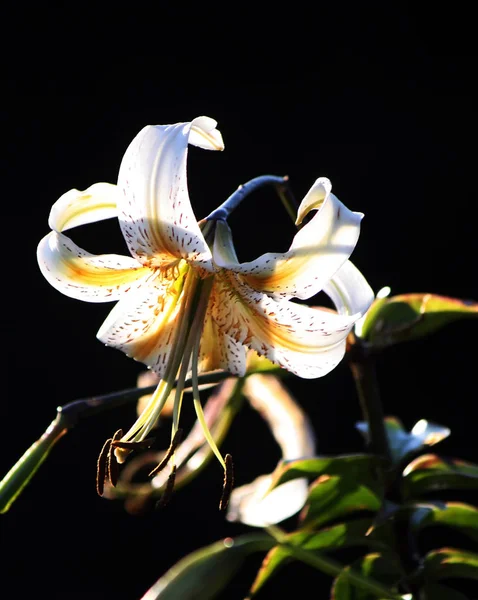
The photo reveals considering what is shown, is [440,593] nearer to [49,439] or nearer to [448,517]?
[448,517]

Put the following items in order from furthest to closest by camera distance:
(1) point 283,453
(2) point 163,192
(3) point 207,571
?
(1) point 283,453 < (3) point 207,571 < (2) point 163,192

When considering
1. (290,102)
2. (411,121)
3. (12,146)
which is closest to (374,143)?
(411,121)

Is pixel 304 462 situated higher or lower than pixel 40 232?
higher

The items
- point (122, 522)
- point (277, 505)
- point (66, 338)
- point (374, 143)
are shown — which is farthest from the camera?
point (66, 338)

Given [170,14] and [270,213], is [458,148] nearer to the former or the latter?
[270,213]

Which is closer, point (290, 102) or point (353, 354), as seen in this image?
point (353, 354)

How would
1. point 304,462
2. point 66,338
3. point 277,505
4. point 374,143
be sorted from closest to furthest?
1. point 304,462
2. point 277,505
3. point 374,143
4. point 66,338

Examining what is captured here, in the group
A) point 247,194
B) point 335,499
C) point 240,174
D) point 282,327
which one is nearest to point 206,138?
point 247,194

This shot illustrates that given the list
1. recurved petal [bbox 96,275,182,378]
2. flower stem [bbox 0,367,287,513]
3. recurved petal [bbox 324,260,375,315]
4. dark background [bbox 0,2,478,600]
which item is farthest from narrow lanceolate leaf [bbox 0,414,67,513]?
dark background [bbox 0,2,478,600]
